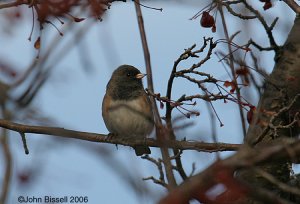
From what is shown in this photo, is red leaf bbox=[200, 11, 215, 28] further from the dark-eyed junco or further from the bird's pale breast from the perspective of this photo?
the bird's pale breast

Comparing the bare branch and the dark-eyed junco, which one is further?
the dark-eyed junco

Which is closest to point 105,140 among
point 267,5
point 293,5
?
point 267,5

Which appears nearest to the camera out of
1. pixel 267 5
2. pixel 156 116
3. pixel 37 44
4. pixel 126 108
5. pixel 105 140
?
pixel 156 116

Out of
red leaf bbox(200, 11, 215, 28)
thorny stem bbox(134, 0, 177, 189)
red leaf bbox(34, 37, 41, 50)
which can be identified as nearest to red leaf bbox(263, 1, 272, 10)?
red leaf bbox(200, 11, 215, 28)

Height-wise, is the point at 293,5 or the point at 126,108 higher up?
the point at 293,5

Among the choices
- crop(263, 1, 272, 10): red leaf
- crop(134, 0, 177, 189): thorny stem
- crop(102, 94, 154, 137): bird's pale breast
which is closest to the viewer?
crop(134, 0, 177, 189): thorny stem

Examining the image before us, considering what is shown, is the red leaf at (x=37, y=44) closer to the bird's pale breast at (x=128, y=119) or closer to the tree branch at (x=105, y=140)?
the tree branch at (x=105, y=140)

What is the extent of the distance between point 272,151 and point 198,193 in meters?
0.22

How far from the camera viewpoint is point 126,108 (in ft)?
16.9

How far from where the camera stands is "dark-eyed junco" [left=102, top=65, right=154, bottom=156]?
5199mm

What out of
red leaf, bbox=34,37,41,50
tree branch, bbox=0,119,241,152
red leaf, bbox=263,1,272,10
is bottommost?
tree branch, bbox=0,119,241,152

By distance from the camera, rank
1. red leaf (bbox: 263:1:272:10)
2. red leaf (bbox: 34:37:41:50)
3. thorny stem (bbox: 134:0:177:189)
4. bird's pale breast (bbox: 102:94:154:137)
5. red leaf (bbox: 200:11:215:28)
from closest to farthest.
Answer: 1. thorny stem (bbox: 134:0:177:189)
2. red leaf (bbox: 34:37:41:50)
3. red leaf (bbox: 200:11:215:28)
4. red leaf (bbox: 263:1:272:10)
5. bird's pale breast (bbox: 102:94:154:137)

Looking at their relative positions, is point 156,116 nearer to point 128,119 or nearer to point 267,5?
point 267,5

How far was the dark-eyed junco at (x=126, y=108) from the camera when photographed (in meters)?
5.20
